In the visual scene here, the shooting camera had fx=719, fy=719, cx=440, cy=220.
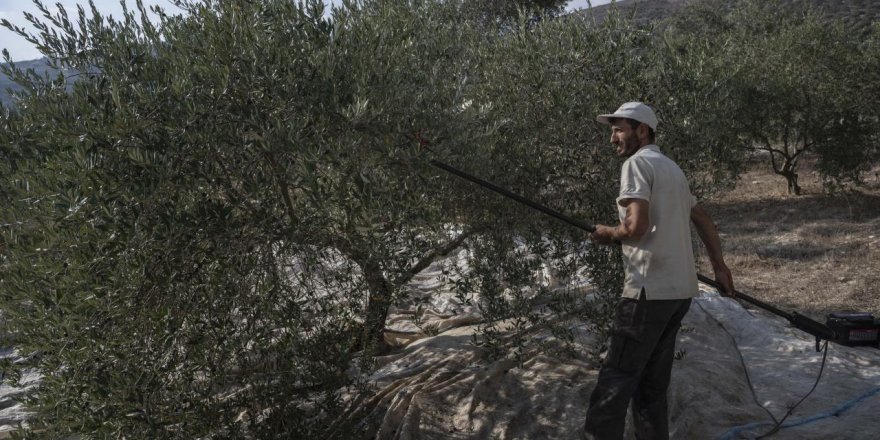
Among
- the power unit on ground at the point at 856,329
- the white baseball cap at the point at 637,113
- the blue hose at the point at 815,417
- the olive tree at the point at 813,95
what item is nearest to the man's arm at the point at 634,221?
the white baseball cap at the point at 637,113

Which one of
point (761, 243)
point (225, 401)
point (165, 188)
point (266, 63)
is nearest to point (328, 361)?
→ point (225, 401)

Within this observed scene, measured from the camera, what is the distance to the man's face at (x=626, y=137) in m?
4.27

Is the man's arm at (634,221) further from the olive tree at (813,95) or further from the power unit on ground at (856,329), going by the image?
the olive tree at (813,95)

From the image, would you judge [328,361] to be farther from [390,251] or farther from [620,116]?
[620,116]

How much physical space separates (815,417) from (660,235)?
2342 millimetres

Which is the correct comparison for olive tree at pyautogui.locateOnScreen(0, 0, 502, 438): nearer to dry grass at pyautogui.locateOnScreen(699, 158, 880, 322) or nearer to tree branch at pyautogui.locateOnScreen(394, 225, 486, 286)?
tree branch at pyautogui.locateOnScreen(394, 225, 486, 286)

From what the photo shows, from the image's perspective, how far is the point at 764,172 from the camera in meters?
20.5

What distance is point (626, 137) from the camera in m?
4.27

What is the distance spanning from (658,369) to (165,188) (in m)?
3.05

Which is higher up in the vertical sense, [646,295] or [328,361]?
[646,295]

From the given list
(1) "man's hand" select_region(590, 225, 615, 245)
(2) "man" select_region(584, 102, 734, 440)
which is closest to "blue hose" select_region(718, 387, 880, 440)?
(2) "man" select_region(584, 102, 734, 440)

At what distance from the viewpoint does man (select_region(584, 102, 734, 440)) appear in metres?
4.03

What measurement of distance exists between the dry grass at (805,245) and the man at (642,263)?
5344mm

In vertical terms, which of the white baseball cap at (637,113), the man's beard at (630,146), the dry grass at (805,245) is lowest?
the dry grass at (805,245)
